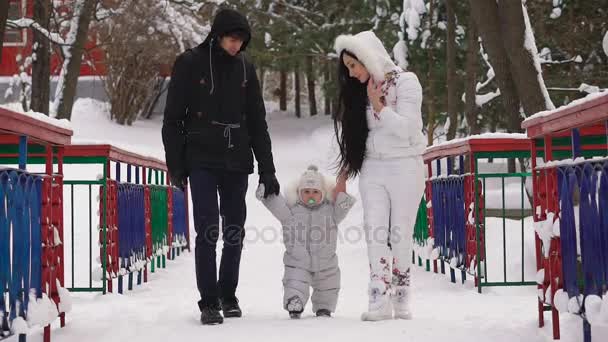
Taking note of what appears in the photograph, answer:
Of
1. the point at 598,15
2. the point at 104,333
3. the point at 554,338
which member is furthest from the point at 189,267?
the point at 598,15

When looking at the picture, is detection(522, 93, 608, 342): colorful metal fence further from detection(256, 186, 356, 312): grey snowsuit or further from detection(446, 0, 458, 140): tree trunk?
detection(446, 0, 458, 140): tree trunk

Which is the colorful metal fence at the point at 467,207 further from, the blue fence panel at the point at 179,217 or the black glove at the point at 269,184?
the blue fence panel at the point at 179,217

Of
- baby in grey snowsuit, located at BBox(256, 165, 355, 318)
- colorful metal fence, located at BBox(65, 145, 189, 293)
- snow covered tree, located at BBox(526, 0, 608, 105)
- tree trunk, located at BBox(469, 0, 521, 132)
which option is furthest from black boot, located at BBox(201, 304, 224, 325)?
snow covered tree, located at BBox(526, 0, 608, 105)

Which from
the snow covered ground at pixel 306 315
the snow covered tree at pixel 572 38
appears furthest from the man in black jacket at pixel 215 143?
the snow covered tree at pixel 572 38

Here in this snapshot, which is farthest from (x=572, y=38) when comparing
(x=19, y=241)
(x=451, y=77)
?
(x=19, y=241)

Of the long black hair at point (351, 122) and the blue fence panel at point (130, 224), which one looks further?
the blue fence panel at point (130, 224)

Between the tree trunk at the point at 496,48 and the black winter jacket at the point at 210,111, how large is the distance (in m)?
5.29

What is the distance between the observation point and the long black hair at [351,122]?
6188mm

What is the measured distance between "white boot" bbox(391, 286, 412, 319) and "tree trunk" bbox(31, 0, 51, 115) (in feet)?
39.6

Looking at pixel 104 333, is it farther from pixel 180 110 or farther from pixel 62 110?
pixel 62 110

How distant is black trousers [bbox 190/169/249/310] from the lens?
6125 mm

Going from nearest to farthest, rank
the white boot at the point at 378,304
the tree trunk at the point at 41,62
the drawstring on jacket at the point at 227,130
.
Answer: the white boot at the point at 378,304 → the drawstring on jacket at the point at 227,130 → the tree trunk at the point at 41,62

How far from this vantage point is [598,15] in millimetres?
19547

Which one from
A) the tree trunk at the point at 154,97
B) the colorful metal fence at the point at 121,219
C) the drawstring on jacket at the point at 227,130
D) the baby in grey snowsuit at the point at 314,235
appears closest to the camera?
the drawstring on jacket at the point at 227,130
